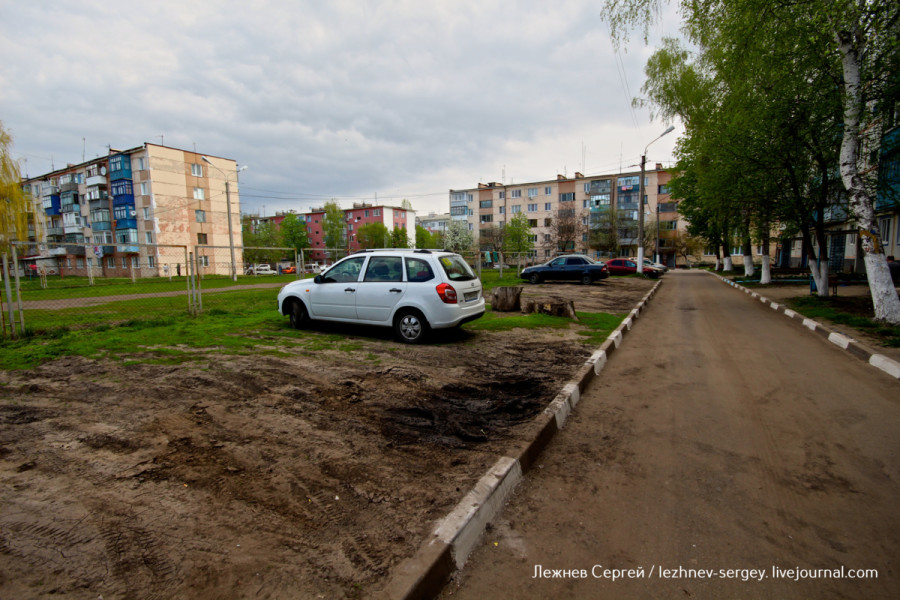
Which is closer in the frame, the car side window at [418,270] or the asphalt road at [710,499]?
the asphalt road at [710,499]

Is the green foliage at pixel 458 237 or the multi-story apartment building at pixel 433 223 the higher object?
the multi-story apartment building at pixel 433 223

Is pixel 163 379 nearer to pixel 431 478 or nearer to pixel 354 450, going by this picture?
pixel 354 450

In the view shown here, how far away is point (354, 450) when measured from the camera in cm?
342

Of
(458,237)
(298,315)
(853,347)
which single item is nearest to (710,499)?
(853,347)

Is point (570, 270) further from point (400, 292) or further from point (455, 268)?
point (400, 292)


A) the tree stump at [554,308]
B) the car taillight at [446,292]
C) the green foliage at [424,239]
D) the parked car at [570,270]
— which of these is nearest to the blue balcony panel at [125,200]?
the parked car at [570,270]

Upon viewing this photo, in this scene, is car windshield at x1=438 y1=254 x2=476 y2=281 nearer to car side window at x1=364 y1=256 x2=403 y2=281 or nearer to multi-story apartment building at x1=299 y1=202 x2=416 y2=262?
car side window at x1=364 y1=256 x2=403 y2=281

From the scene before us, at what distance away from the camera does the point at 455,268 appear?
7.77 m

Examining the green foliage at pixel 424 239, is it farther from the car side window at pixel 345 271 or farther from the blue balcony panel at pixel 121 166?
the car side window at pixel 345 271

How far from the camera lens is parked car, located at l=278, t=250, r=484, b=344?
723 cm

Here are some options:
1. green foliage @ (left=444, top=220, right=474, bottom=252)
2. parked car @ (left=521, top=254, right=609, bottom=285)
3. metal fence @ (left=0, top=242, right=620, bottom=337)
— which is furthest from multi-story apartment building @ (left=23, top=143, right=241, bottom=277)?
metal fence @ (left=0, top=242, right=620, bottom=337)

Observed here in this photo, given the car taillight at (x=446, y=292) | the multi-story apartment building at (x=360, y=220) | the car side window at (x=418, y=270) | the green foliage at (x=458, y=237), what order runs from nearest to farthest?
1. the car taillight at (x=446, y=292)
2. the car side window at (x=418, y=270)
3. the green foliage at (x=458, y=237)
4. the multi-story apartment building at (x=360, y=220)

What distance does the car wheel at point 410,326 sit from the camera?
291 inches

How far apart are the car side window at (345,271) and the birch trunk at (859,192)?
11.1m
